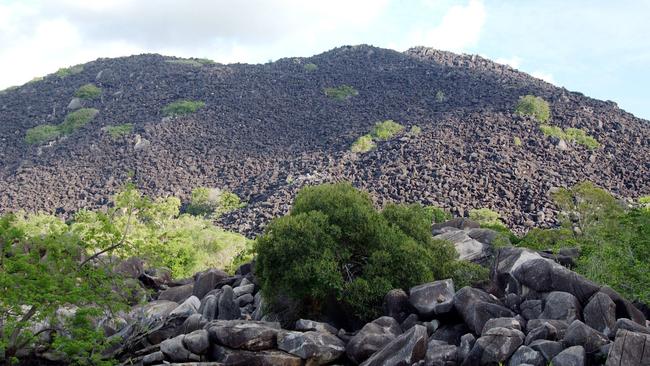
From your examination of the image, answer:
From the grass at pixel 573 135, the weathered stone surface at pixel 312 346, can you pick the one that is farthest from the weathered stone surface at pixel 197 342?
the grass at pixel 573 135

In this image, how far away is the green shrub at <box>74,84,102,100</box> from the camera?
67.0m

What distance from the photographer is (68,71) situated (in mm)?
76562

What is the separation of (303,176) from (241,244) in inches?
503

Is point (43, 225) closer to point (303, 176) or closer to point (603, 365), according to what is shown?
point (303, 176)

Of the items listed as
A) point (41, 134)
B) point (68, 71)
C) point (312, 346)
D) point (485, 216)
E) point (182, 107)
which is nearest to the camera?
point (312, 346)

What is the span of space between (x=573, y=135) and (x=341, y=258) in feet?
120

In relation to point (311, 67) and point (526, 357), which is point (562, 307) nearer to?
point (526, 357)

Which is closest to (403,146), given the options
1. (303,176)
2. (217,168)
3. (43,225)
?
(303,176)

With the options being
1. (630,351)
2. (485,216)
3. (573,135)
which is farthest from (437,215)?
(630,351)

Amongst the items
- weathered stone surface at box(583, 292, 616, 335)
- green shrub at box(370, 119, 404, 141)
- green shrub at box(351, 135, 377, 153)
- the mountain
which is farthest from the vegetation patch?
weathered stone surface at box(583, 292, 616, 335)

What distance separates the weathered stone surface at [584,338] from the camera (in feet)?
39.2

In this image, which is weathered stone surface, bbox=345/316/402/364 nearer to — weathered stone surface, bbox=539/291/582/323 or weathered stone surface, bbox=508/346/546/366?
weathered stone surface, bbox=508/346/546/366

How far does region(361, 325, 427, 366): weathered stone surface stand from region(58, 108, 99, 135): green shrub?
2071 inches

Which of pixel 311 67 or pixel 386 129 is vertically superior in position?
pixel 311 67
